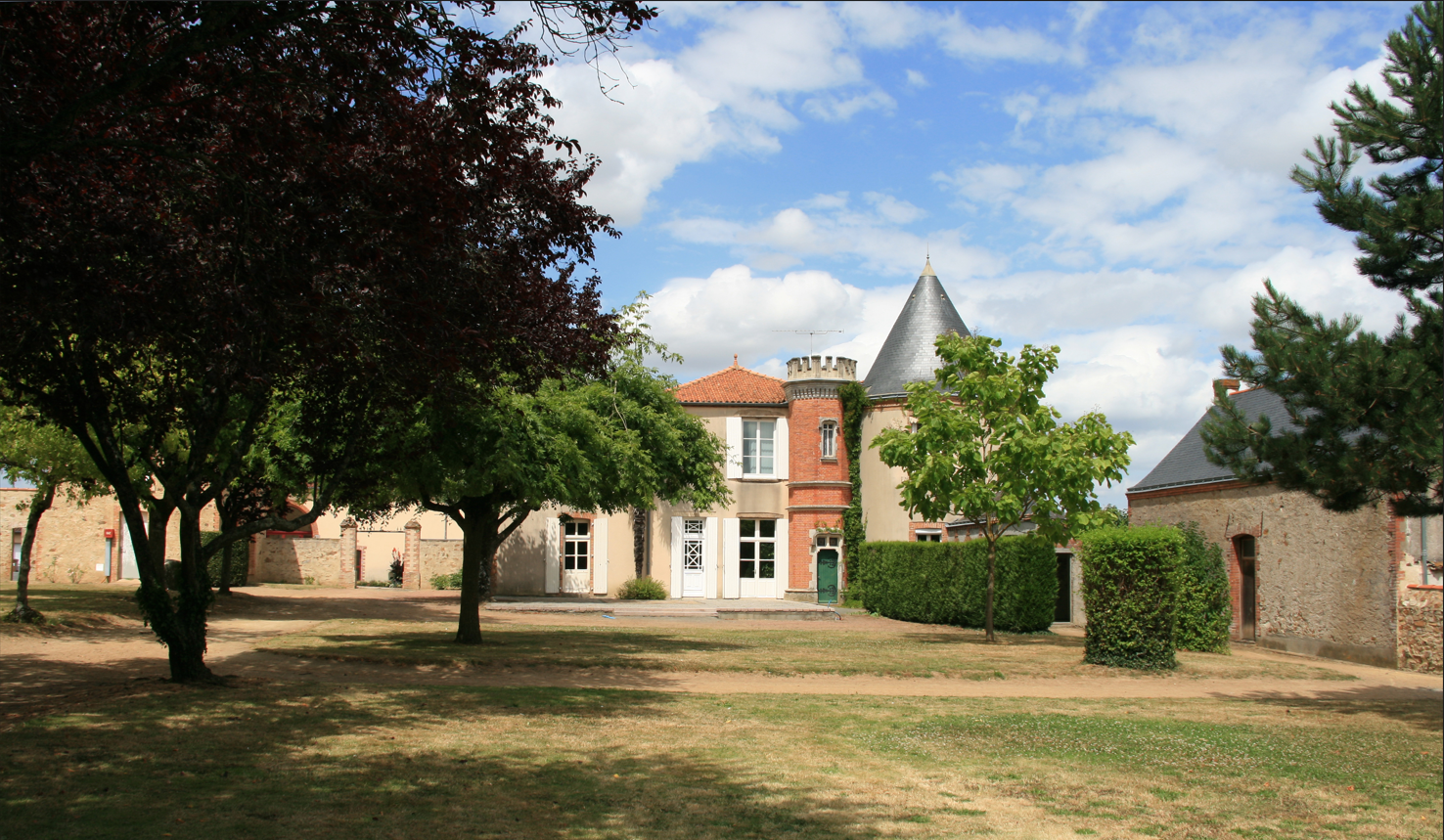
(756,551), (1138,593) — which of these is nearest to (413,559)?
(756,551)

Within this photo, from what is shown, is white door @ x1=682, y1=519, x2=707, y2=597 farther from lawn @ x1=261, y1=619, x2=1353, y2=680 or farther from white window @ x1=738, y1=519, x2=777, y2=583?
lawn @ x1=261, y1=619, x2=1353, y2=680

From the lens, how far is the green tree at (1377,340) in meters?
9.24

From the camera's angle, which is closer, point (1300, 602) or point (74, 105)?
point (74, 105)

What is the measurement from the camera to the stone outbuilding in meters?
16.5

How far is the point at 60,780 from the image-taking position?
6539 mm

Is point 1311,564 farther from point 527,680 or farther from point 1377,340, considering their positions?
point 527,680

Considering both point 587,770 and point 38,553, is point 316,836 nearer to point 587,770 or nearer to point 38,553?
point 587,770

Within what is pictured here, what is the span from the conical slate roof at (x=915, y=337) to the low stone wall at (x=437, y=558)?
1575cm

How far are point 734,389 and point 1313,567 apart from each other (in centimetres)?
1920

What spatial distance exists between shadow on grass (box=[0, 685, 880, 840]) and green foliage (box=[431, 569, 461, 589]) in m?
27.2

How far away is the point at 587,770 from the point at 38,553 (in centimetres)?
3592

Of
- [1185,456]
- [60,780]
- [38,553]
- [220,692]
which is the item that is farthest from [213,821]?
[38,553]

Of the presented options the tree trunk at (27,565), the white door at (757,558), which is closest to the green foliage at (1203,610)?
the white door at (757,558)

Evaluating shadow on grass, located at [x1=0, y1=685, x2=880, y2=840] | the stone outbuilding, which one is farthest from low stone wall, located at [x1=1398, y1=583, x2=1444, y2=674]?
shadow on grass, located at [x1=0, y1=685, x2=880, y2=840]
